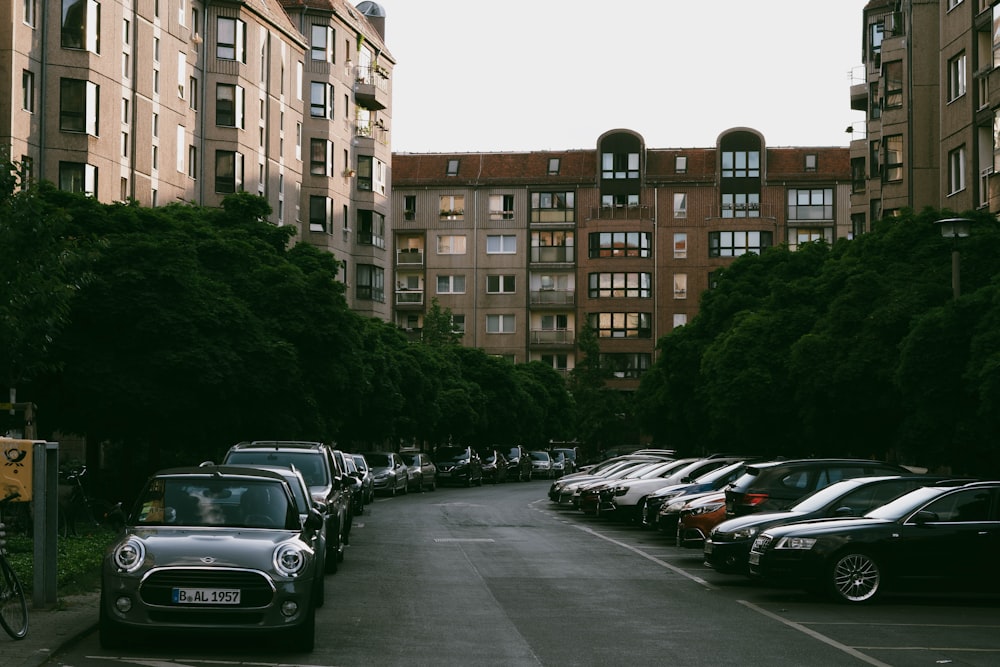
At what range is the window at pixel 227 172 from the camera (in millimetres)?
61438

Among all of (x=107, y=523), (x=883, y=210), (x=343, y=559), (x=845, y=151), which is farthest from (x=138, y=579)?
(x=845, y=151)

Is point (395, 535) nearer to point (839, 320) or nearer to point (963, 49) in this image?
point (839, 320)

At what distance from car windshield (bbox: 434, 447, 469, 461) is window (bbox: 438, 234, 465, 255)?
41.7m

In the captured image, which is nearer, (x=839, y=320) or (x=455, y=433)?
(x=839, y=320)

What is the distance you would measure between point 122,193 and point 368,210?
2544 cm

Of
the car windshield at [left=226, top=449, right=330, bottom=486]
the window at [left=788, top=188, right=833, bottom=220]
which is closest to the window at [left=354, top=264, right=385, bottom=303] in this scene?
the window at [left=788, top=188, right=833, bottom=220]

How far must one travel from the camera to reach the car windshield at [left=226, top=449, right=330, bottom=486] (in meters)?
21.5

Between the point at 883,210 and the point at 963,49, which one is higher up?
the point at 963,49

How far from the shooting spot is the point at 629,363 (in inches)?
4040

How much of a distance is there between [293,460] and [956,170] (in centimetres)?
2704

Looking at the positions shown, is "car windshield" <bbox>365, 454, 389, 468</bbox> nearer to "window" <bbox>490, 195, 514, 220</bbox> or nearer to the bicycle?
the bicycle

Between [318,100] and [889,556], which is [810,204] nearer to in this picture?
[318,100]

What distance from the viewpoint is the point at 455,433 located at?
241ft

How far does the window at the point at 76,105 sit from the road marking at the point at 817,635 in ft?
125
